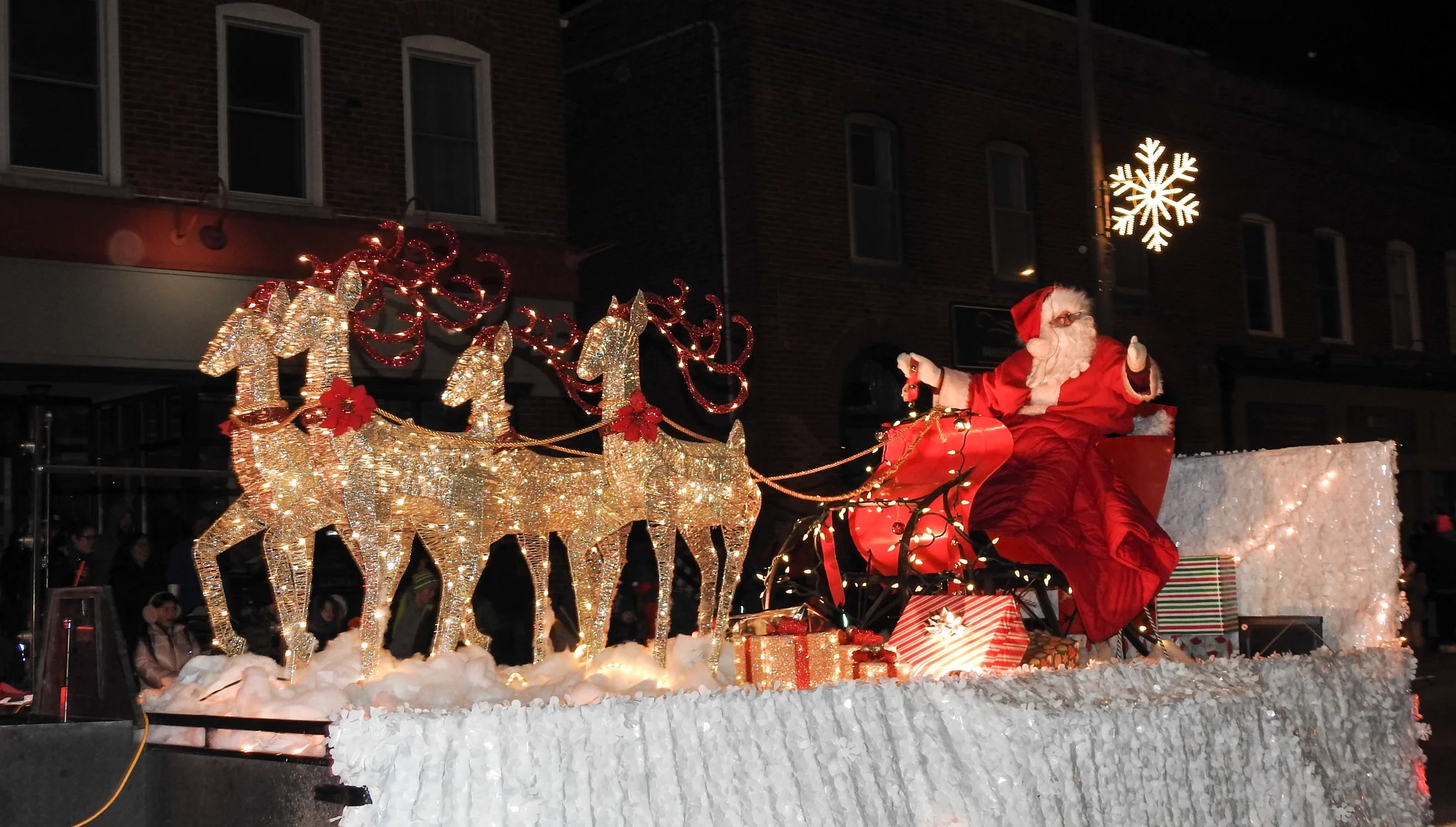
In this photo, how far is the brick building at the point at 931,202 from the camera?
14.8 m

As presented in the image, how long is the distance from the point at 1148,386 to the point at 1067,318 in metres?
0.56

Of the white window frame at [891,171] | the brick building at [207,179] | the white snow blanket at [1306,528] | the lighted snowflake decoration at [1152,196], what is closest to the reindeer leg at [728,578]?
the white snow blanket at [1306,528]

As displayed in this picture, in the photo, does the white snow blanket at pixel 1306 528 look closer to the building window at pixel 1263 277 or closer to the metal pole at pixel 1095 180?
the metal pole at pixel 1095 180

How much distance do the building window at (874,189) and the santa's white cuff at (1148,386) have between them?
8835 mm

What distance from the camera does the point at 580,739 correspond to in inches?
159

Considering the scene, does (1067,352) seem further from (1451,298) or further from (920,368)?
(1451,298)

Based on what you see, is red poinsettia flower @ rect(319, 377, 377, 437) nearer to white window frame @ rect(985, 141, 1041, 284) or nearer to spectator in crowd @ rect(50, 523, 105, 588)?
spectator in crowd @ rect(50, 523, 105, 588)

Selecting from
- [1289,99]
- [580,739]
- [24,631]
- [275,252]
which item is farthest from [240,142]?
[1289,99]

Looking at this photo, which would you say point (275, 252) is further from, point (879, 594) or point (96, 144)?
point (879, 594)

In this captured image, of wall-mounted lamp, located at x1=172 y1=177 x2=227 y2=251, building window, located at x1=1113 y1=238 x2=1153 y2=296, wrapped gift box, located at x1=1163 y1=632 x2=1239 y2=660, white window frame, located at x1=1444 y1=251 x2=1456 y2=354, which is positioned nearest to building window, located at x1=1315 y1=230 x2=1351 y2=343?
white window frame, located at x1=1444 y1=251 x2=1456 y2=354

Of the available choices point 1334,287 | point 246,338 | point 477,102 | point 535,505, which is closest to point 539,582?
point 535,505

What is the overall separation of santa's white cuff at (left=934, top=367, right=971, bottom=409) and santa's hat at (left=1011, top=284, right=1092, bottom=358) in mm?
380

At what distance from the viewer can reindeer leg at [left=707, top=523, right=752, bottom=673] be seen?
6250 mm

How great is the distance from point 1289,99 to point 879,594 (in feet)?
54.9
